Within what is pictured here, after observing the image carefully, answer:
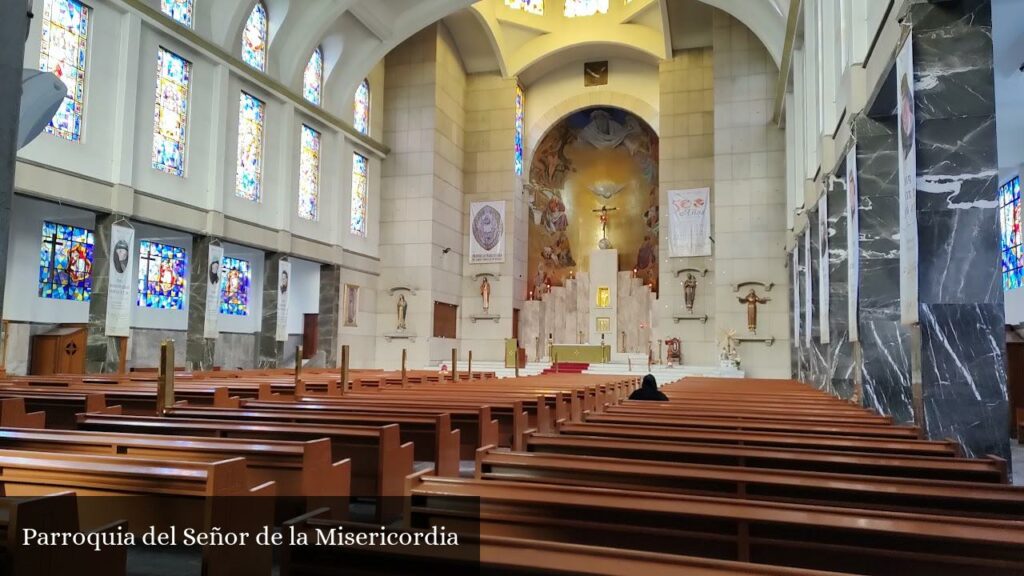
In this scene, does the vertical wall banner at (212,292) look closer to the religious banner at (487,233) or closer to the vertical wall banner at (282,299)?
the vertical wall banner at (282,299)

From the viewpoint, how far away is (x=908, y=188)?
5.50 meters

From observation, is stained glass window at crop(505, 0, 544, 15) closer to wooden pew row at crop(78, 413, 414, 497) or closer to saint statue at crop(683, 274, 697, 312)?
saint statue at crop(683, 274, 697, 312)

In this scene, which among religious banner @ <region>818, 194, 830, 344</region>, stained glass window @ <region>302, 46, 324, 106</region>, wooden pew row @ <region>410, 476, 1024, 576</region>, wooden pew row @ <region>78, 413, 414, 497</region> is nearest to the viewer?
wooden pew row @ <region>410, 476, 1024, 576</region>

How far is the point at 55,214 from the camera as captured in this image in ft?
43.2

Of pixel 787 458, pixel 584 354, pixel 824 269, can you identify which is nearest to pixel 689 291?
pixel 584 354

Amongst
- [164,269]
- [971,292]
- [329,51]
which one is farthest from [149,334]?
[971,292]

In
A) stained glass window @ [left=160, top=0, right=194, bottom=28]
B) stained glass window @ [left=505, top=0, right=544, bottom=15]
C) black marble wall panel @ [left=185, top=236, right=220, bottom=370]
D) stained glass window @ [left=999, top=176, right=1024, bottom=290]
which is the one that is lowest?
black marble wall panel @ [left=185, top=236, right=220, bottom=370]

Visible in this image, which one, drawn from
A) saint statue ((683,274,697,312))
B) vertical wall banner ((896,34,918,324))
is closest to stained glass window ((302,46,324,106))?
saint statue ((683,274,697,312))

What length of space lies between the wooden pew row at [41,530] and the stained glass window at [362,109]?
19745 mm

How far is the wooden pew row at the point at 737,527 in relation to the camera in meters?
1.93

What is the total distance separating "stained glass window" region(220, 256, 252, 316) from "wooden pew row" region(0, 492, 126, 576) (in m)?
16.2

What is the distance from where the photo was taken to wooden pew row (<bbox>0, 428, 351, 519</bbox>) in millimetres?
2973

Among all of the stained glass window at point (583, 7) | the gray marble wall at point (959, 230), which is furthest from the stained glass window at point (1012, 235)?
the stained glass window at point (583, 7)

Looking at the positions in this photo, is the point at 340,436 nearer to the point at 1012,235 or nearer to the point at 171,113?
the point at 171,113
